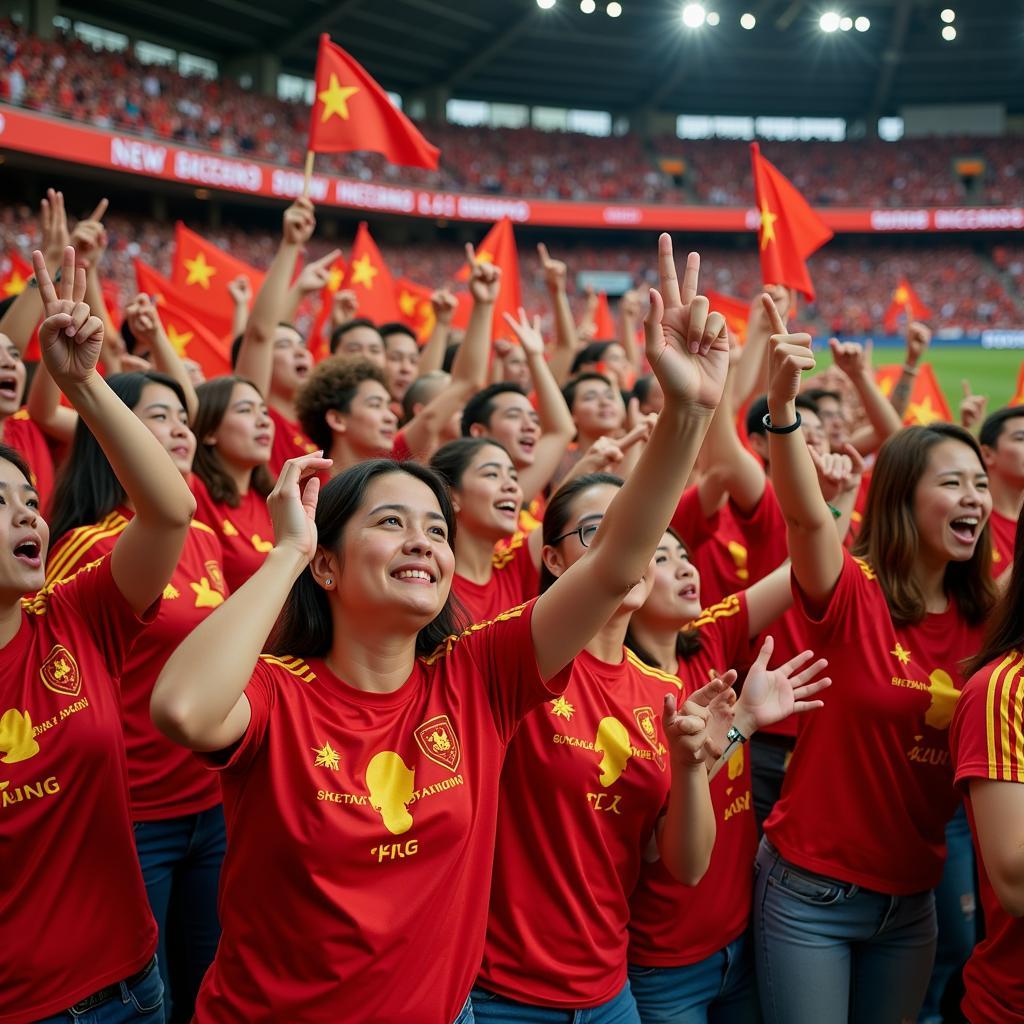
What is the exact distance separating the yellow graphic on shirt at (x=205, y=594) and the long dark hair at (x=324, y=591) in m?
0.81

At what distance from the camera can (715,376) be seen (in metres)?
1.96

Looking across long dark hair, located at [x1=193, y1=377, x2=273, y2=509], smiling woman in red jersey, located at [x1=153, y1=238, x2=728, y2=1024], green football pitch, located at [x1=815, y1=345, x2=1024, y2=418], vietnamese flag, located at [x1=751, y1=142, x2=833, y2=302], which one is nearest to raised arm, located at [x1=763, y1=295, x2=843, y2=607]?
smiling woman in red jersey, located at [x1=153, y1=238, x2=728, y2=1024]

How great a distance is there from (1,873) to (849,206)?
3878cm

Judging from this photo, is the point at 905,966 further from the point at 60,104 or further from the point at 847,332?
the point at 847,332

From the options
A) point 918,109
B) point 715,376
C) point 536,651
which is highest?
point 918,109

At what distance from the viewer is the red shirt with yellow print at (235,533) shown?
3645mm

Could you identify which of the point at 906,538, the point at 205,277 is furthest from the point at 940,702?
the point at 205,277

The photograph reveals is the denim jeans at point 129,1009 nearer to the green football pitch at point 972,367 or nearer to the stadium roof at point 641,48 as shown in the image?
the green football pitch at point 972,367

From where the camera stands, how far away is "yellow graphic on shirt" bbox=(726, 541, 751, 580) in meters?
4.08

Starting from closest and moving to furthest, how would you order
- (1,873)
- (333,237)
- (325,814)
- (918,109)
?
(325,814), (1,873), (333,237), (918,109)

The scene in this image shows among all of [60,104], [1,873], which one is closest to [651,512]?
[1,873]

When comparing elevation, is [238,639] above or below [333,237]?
below

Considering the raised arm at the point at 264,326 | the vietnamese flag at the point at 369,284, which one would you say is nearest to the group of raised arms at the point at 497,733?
the raised arm at the point at 264,326

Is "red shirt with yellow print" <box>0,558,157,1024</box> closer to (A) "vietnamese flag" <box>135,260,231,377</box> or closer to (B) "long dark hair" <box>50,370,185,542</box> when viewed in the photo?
(B) "long dark hair" <box>50,370,185,542</box>
